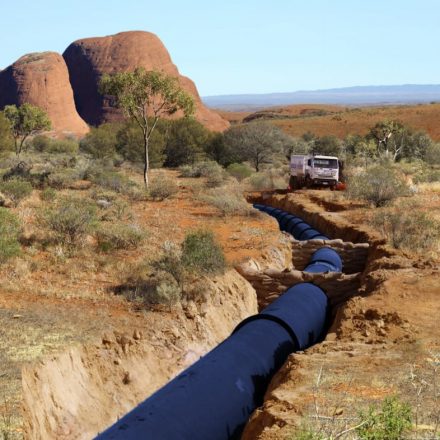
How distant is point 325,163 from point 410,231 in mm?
17213

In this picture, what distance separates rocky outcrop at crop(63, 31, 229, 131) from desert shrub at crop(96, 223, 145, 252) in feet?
259

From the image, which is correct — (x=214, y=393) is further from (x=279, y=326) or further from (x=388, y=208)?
(x=388, y=208)

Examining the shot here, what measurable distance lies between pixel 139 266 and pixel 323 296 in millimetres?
4643

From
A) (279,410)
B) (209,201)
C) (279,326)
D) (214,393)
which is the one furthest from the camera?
(209,201)

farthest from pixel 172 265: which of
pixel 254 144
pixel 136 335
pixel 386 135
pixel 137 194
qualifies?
pixel 386 135

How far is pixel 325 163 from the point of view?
36.2 meters

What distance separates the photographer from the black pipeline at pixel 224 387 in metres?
6.64

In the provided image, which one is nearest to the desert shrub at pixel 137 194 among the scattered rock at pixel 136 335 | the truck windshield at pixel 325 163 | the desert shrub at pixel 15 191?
the desert shrub at pixel 15 191

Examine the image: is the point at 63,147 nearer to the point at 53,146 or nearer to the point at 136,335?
the point at 53,146

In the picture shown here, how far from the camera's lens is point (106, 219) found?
21.7m

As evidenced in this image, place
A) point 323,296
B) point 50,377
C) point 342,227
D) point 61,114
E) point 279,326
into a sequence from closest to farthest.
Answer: point 50,377 → point 279,326 → point 323,296 → point 342,227 → point 61,114

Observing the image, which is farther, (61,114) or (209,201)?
(61,114)

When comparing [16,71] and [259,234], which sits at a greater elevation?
[16,71]

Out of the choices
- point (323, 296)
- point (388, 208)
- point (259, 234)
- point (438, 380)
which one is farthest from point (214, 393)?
point (388, 208)
